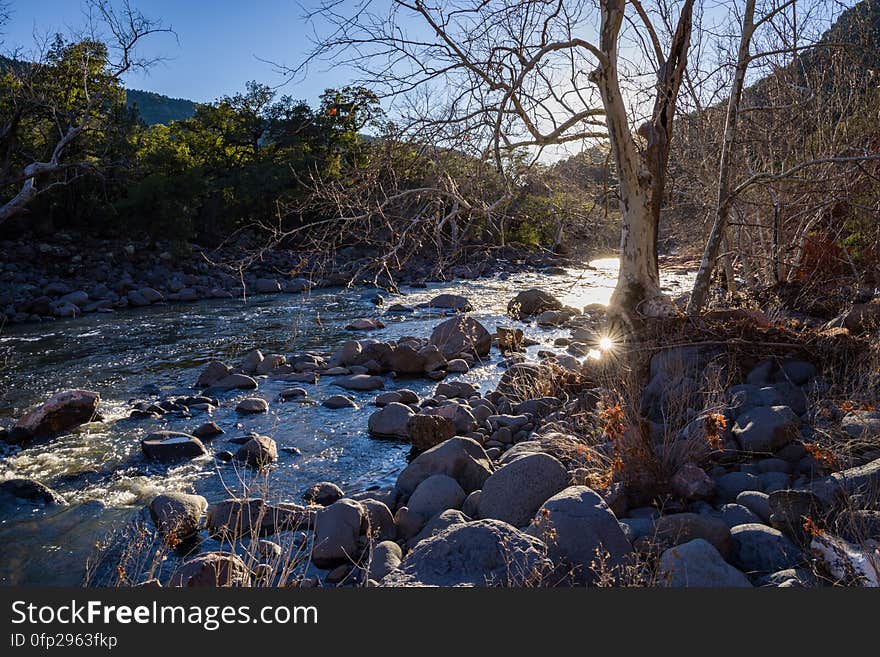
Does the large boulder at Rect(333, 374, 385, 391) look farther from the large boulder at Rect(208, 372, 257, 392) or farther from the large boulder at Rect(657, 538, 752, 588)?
the large boulder at Rect(657, 538, 752, 588)

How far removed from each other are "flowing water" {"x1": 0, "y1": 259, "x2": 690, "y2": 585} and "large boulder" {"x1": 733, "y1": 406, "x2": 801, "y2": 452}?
112 inches

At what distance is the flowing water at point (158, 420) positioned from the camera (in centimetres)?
519

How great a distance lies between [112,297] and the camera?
55.6 ft

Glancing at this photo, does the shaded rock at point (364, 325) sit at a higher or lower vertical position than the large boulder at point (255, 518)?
higher

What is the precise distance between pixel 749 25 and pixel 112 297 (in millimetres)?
15843

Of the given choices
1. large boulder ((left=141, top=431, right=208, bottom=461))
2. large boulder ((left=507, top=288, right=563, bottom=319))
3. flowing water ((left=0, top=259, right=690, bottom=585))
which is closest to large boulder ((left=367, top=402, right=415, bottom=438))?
flowing water ((left=0, top=259, right=690, bottom=585))

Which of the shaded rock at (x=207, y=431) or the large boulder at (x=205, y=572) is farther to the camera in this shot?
the shaded rock at (x=207, y=431)

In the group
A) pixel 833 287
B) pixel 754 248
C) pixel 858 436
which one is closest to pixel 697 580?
pixel 858 436

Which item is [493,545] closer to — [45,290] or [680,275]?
[45,290]

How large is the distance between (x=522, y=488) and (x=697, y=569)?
55.8 inches

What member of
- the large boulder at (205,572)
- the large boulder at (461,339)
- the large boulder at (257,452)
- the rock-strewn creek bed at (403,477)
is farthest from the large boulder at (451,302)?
the large boulder at (205,572)

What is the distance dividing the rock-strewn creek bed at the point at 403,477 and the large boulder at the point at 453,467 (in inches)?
0.7

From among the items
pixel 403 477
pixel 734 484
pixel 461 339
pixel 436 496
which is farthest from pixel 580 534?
pixel 461 339

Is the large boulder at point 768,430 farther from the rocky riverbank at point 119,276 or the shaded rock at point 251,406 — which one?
the rocky riverbank at point 119,276
